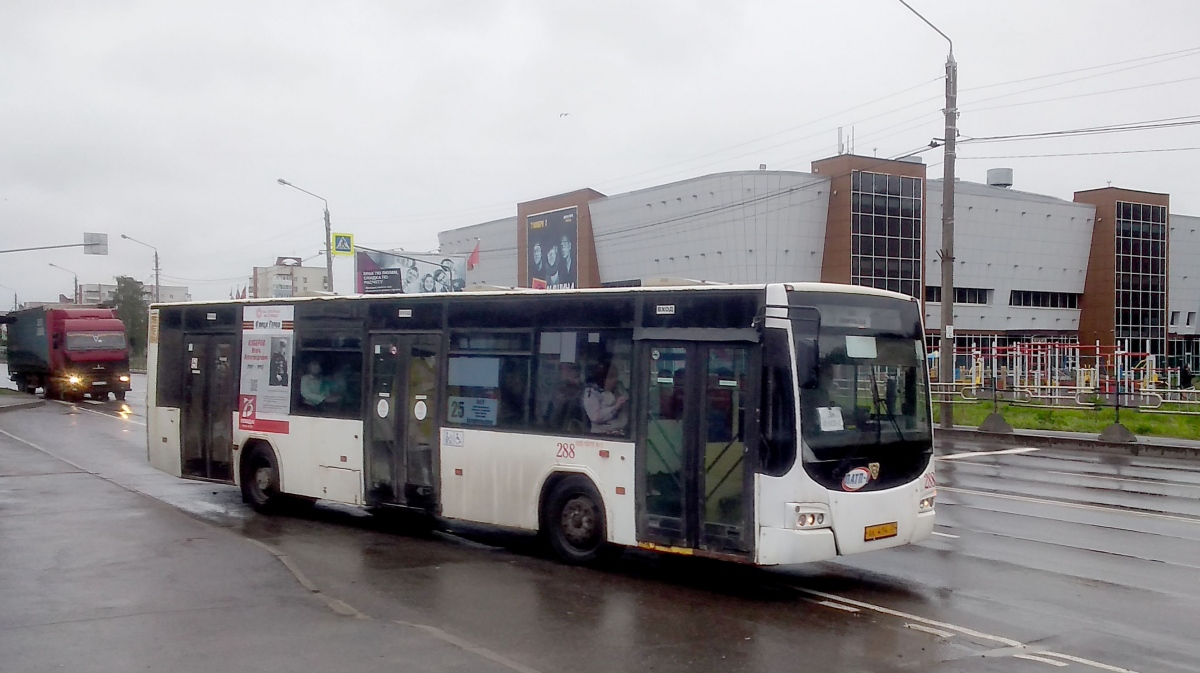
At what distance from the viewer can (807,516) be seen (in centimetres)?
836

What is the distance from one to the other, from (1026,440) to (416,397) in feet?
60.7

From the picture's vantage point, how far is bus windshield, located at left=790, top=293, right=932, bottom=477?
28.1 ft

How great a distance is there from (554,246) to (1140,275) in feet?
121

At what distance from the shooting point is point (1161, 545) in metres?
11.2

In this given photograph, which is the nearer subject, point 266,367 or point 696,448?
point 696,448

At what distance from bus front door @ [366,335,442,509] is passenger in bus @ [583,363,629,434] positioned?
231 centimetres

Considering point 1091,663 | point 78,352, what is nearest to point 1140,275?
point 78,352

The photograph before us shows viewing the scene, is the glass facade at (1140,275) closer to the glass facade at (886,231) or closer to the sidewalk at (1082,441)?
the glass facade at (886,231)

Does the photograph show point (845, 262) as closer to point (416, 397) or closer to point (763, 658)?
point (416, 397)

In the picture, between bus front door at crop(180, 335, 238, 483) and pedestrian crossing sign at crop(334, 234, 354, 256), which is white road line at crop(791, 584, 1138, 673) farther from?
pedestrian crossing sign at crop(334, 234, 354, 256)

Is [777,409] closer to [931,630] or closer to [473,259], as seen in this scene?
[931,630]

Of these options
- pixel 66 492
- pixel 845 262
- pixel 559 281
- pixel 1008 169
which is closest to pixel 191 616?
pixel 66 492

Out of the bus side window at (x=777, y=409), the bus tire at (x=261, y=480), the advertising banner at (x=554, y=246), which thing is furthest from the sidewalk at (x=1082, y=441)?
the advertising banner at (x=554, y=246)

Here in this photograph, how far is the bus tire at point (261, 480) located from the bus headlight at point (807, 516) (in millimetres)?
7488
